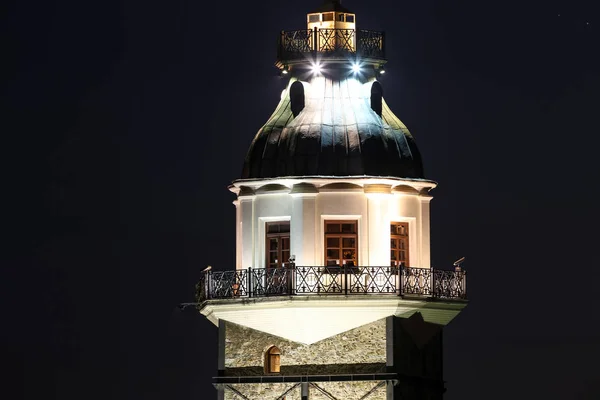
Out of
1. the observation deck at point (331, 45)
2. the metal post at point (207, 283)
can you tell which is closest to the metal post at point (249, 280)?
the metal post at point (207, 283)

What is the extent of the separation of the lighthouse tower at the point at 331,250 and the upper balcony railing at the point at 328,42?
0.03 m

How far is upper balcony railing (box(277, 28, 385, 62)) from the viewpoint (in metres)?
85.3

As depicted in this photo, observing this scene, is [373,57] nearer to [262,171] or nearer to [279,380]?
[262,171]

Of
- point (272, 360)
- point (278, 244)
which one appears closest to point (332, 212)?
point (278, 244)

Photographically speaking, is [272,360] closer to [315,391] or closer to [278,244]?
[315,391]

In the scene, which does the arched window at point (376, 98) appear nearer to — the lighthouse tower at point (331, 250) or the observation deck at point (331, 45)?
the lighthouse tower at point (331, 250)

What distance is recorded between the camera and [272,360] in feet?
279

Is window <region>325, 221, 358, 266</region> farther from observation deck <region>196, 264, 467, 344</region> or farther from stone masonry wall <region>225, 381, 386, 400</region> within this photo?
stone masonry wall <region>225, 381, 386, 400</region>

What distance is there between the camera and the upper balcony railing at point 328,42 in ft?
280

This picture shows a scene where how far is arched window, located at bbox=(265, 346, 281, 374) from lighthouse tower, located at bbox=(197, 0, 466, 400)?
1.2 inches

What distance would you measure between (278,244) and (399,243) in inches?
145

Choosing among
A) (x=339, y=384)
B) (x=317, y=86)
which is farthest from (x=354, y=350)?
(x=317, y=86)

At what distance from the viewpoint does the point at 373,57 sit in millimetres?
85500

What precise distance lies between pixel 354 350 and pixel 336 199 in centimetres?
458
